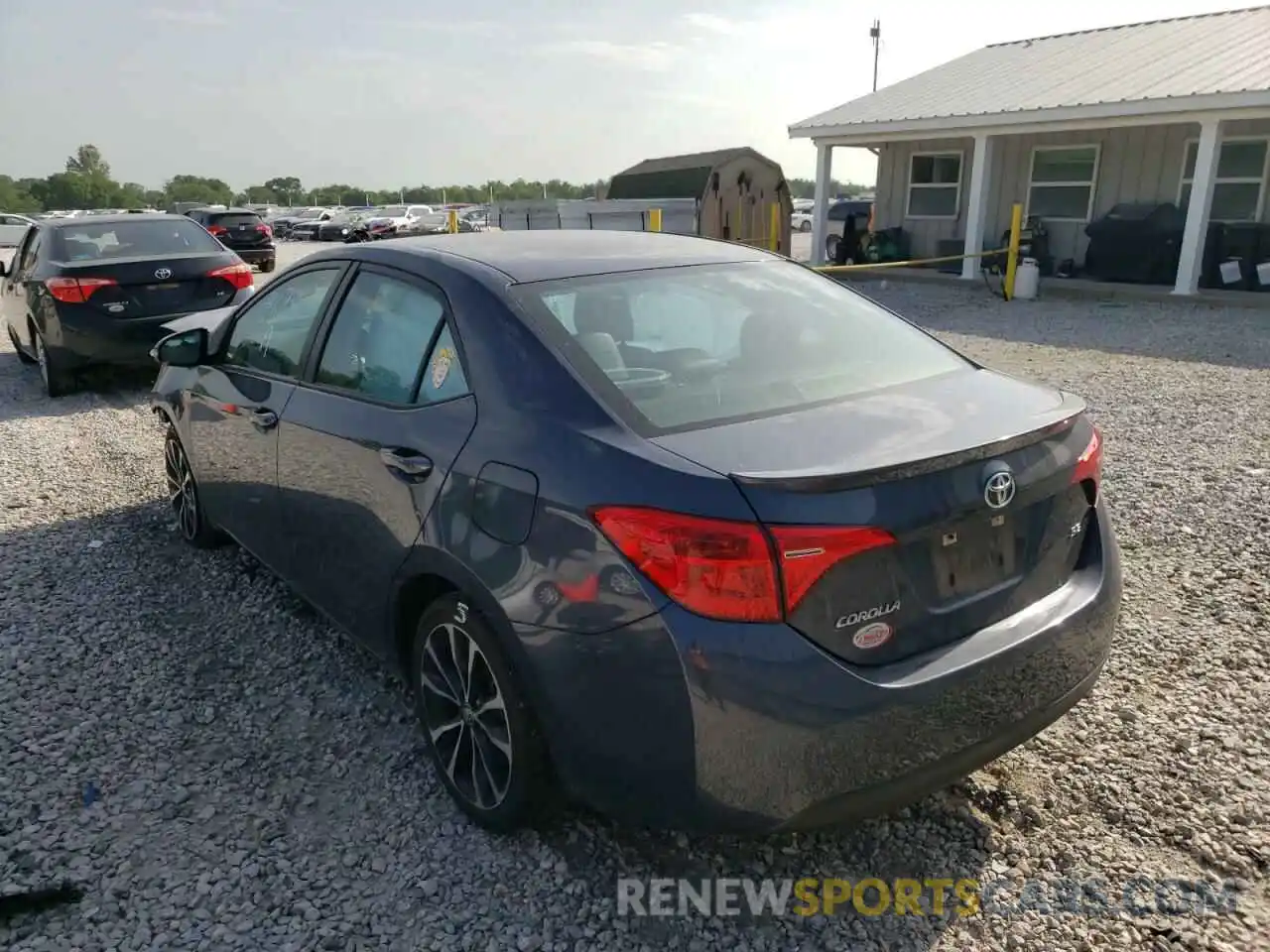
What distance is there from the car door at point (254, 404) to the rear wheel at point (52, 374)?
15.3ft

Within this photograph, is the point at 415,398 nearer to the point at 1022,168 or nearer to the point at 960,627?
the point at 960,627

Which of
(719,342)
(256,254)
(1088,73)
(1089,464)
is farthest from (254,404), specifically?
(256,254)

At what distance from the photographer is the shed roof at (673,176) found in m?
21.3

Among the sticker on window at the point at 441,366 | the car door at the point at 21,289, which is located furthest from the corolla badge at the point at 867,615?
the car door at the point at 21,289

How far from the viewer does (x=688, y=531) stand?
6.72 feet

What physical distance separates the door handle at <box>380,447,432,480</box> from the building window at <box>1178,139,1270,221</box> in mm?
16045

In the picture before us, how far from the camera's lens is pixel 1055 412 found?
2.58 metres

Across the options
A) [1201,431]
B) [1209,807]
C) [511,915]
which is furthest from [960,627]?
[1201,431]

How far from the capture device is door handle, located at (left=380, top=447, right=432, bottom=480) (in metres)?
2.70

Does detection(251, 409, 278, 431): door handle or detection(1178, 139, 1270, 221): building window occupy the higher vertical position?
detection(1178, 139, 1270, 221): building window

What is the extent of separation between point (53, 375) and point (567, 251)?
23.0ft

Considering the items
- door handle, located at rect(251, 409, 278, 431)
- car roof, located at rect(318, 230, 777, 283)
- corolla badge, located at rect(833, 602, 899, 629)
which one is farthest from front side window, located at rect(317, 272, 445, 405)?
corolla badge, located at rect(833, 602, 899, 629)

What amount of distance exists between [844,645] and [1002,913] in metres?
0.92

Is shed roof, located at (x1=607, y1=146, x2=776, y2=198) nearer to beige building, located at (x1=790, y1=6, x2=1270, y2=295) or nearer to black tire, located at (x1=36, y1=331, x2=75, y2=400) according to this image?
beige building, located at (x1=790, y1=6, x2=1270, y2=295)
